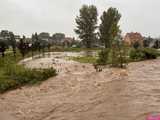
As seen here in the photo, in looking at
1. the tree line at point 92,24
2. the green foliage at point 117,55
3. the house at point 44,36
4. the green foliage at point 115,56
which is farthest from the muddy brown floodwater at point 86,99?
the house at point 44,36

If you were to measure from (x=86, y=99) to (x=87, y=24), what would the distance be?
46.0m

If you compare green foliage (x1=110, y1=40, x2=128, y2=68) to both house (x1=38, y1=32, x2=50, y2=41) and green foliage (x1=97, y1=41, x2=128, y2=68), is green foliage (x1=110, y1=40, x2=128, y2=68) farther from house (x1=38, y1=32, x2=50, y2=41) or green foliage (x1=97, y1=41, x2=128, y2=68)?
house (x1=38, y1=32, x2=50, y2=41)

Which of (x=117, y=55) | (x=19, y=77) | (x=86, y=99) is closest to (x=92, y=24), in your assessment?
(x=117, y=55)

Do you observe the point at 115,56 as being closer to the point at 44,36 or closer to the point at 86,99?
the point at 86,99

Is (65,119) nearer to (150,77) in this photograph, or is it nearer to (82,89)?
(82,89)

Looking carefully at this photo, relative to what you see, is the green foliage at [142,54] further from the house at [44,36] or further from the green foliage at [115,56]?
the house at [44,36]

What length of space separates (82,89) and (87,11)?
44882mm

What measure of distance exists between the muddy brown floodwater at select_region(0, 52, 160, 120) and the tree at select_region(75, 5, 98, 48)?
134ft

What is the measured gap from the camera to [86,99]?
11148 millimetres

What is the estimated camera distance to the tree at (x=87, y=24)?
56.6 m

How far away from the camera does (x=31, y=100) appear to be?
39.1ft

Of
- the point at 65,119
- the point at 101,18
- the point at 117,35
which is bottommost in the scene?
the point at 65,119

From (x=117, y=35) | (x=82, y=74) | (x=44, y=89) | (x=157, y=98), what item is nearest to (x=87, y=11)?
(x=117, y=35)

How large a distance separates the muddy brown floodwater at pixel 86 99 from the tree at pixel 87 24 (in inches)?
1609
